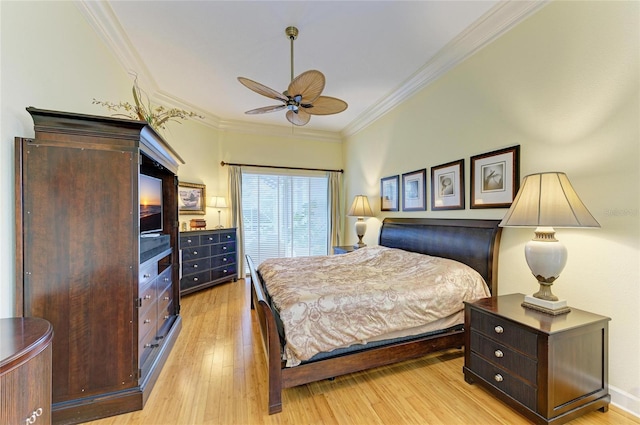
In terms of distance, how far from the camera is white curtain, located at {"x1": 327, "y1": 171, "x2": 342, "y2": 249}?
18.8ft

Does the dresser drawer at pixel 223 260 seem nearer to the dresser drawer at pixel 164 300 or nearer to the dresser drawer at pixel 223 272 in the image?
the dresser drawer at pixel 223 272

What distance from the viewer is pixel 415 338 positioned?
2.15 m

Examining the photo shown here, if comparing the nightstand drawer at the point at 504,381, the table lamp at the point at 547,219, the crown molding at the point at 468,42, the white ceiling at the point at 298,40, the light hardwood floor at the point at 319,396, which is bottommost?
the light hardwood floor at the point at 319,396

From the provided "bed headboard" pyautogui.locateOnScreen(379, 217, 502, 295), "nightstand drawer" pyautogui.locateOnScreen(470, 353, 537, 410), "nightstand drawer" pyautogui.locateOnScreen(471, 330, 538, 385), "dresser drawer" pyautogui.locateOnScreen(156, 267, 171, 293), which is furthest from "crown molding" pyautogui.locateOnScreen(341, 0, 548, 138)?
"dresser drawer" pyautogui.locateOnScreen(156, 267, 171, 293)

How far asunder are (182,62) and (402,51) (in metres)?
2.52

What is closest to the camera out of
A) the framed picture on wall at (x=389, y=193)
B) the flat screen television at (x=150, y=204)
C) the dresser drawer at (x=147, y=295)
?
the dresser drawer at (x=147, y=295)

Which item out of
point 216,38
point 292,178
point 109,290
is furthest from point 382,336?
point 292,178

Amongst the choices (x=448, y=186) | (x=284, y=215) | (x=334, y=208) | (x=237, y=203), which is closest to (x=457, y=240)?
(x=448, y=186)

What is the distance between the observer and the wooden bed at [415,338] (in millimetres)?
1695

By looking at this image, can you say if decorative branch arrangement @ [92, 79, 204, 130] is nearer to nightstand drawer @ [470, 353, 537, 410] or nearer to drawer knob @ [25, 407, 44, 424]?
drawer knob @ [25, 407, 44, 424]

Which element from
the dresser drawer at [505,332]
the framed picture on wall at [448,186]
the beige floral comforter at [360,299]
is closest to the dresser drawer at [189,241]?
the beige floral comforter at [360,299]

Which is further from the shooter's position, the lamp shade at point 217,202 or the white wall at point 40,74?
the lamp shade at point 217,202

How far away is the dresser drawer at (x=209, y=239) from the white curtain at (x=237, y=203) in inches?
23.7

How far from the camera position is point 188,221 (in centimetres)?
457
